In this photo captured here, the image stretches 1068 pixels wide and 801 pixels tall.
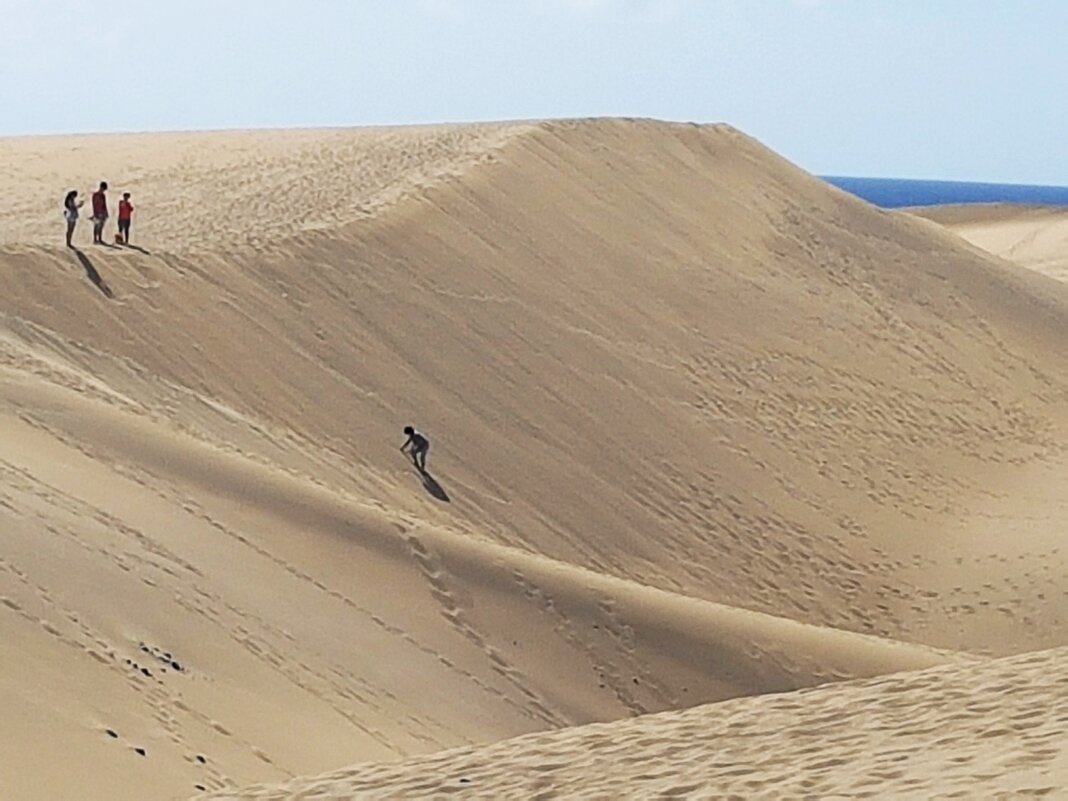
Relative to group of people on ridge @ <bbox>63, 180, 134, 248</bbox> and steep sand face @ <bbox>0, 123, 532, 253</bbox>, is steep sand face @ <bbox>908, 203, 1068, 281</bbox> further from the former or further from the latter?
group of people on ridge @ <bbox>63, 180, 134, 248</bbox>

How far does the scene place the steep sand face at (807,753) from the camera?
21.2 feet

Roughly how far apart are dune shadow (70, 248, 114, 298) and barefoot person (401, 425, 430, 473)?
350 cm

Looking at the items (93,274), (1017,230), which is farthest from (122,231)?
(1017,230)

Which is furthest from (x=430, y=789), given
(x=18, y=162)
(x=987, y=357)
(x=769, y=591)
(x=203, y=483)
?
(x=18, y=162)

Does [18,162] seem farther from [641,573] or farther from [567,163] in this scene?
[641,573]

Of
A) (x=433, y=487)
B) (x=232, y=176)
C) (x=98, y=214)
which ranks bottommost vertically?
(x=433, y=487)

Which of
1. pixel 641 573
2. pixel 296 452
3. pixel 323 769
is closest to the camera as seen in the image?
pixel 323 769

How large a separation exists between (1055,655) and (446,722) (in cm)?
378

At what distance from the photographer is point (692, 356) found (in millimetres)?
22828

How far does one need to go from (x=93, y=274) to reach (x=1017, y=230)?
47.2 meters

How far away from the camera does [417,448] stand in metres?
16.7

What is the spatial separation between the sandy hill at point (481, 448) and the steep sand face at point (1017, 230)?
696 inches

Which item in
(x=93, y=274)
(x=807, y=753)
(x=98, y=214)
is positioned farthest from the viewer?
(x=98, y=214)

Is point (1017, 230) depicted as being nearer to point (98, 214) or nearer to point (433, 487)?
point (98, 214)
